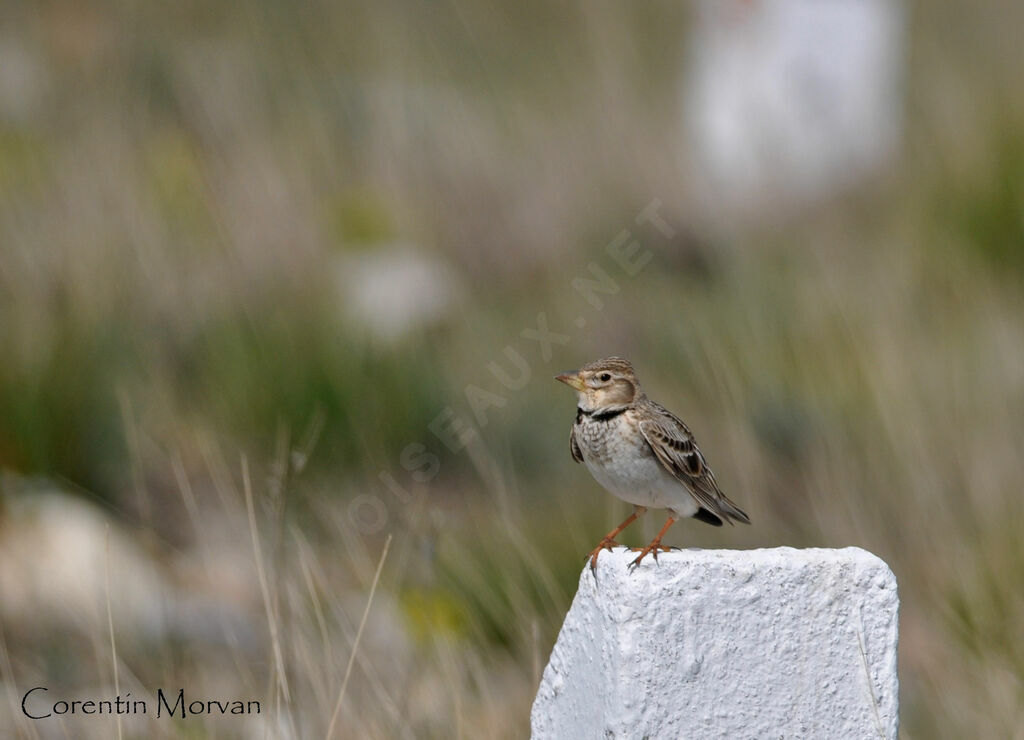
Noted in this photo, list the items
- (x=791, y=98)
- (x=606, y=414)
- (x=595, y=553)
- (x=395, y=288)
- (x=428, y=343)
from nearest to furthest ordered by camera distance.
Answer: (x=595, y=553) → (x=606, y=414) → (x=428, y=343) → (x=395, y=288) → (x=791, y=98)

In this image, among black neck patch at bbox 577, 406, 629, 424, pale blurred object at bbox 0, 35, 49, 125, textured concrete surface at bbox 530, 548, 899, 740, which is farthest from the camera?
pale blurred object at bbox 0, 35, 49, 125

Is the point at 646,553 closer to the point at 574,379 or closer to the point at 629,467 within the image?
the point at 629,467

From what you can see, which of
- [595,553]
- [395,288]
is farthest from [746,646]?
[395,288]

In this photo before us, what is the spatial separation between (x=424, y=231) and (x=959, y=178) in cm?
372

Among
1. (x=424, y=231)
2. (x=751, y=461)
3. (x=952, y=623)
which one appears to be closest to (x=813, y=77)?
(x=424, y=231)

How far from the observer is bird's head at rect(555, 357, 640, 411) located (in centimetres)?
307

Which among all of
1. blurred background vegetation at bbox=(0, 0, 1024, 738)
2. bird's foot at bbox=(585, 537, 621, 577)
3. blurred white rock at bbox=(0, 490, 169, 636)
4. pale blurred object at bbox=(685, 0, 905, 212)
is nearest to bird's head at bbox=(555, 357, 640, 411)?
bird's foot at bbox=(585, 537, 621, 577)

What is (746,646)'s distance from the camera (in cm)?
231

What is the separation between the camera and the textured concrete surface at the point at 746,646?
2.27 meters

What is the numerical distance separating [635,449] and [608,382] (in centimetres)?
18

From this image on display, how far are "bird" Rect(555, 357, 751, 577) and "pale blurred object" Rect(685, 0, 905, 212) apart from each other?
770 cm

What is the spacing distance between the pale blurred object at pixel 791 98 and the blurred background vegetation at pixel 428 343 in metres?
0.32

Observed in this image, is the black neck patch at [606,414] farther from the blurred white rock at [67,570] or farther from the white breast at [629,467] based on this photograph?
the blurred white rock at [67,570]

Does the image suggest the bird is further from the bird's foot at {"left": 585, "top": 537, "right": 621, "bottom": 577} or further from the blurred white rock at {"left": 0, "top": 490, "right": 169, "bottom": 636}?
the blurred white rock at {"left": 0, "top": 490, "right": 169, "bottom": 636}
